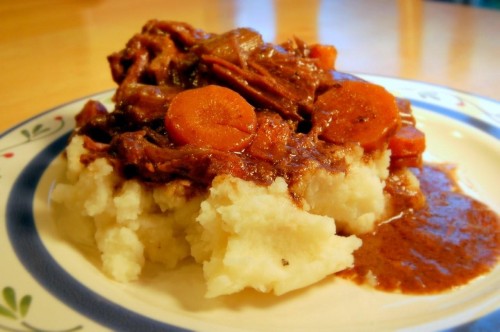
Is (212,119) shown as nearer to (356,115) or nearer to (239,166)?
(239,166)

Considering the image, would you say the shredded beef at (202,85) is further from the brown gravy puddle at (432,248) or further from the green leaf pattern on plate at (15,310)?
the green leaf pattern on plate at (15,310)

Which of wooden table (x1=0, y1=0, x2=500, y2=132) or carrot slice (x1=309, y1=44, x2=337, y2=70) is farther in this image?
wooden table (x1=0, y1=0, x2=500, y2=132)

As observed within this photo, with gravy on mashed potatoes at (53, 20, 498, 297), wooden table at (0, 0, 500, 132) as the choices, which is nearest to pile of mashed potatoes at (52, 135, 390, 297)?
gravy on mashed potatoes at (53, 20, 498, 297)

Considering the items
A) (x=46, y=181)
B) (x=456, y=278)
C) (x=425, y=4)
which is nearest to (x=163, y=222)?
(x=46, y=181)

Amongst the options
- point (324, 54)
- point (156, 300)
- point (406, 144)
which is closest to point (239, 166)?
point (156, 300)

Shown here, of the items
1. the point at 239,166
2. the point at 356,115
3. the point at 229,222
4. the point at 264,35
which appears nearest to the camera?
the point at 229,222

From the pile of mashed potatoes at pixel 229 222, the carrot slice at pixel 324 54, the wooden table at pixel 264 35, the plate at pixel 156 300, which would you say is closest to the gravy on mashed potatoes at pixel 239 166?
the pile of mashed potatoes at pixel 229 222

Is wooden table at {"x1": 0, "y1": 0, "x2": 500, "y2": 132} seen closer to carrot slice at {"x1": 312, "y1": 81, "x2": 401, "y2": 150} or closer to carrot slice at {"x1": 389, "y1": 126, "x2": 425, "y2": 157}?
carrot slice at {"x1": 389, "y1": 126, "x2": 425, "y2": 157}
